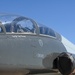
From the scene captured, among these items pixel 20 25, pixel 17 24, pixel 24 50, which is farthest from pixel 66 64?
pixel 17 24

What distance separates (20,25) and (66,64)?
7.06 ft

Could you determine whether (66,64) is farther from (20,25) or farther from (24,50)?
(20,25)

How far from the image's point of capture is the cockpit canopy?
8.55 meters

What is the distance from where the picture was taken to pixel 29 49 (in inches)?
337

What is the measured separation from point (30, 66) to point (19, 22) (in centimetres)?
164

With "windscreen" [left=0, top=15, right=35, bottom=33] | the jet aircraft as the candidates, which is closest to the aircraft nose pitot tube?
the jet aircraft

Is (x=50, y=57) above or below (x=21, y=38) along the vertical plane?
below

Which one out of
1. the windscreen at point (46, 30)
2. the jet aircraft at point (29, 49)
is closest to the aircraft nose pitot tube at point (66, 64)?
the jet aircraft at point (29, 49)

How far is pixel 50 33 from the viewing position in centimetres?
1033

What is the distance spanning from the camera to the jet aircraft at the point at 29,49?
7879mm

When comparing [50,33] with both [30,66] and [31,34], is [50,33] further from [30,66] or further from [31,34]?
[30,66]

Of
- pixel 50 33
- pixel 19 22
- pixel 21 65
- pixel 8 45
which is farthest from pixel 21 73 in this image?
pixel 50 33

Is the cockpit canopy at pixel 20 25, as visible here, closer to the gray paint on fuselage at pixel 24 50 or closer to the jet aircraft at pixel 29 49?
the jet aircraft at pixel 29 49

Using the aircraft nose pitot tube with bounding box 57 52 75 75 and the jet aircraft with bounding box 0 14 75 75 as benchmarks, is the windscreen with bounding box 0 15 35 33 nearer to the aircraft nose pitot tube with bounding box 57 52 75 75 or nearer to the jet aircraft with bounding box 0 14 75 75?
the jet aircraft with bounding box 0 14 75 75
